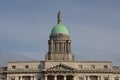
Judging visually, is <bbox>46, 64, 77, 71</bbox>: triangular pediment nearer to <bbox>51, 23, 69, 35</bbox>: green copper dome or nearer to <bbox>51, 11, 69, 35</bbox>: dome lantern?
<bbox>51, 11, 69, 35</bbox>: dome lantern

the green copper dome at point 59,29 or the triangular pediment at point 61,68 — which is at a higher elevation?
the green copper dome at point 59,29

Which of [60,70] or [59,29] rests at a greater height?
[59,29]

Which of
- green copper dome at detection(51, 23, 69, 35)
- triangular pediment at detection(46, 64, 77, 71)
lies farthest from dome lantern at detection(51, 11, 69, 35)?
triangular pediment at detection(46, 64, 77, 71)

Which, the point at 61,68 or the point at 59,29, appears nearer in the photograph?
the point at 61,68

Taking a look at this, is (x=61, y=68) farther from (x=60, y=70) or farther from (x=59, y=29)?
(x=59, y=29)

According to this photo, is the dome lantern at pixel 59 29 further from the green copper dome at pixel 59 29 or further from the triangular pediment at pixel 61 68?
the triangular pediment at pixel 61 68

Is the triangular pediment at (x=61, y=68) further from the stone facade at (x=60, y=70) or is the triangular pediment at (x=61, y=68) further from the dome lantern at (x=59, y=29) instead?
the dome lantern at (x=59, y=29)

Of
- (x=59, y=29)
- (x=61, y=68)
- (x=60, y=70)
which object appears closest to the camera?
(x=60, y=70)

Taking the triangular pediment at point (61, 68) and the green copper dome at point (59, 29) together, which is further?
the green copper dome at point (59, 29)

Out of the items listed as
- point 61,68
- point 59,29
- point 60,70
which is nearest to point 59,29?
point 59,29

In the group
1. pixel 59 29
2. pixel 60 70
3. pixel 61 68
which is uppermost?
pixel 59 29

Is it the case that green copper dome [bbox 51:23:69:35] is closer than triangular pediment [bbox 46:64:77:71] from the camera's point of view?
No

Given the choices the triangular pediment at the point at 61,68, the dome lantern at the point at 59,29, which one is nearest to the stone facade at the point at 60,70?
the triangular pediment at the point at 61,68

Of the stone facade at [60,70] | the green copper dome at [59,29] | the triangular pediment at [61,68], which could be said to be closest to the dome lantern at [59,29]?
the green copper dome at [59,29]
